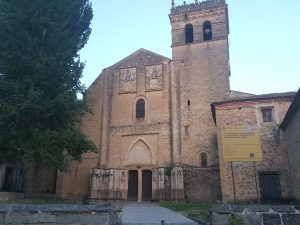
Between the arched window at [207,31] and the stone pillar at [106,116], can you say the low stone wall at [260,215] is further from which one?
the arched window at [207,31]

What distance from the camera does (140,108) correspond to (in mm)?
26469

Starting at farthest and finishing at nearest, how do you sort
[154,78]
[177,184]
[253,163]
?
[154,78]
[177,184]
[253,163]

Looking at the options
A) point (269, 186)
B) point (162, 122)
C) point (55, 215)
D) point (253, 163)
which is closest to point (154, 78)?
point (162, 122)

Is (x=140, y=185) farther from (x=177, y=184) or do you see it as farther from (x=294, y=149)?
(x=294, y=149)

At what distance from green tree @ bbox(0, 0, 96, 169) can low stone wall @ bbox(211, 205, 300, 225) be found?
11.5 m

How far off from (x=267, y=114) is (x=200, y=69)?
32.0 ft

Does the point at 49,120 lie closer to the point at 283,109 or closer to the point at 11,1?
the point at 11,1

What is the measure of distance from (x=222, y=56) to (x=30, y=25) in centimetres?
1584

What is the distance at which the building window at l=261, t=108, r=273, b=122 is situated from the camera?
17625mm

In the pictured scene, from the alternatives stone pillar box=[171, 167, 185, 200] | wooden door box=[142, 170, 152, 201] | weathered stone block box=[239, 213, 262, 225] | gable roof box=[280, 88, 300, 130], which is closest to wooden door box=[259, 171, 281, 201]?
gable roof box=[280, 88, 300, 130]

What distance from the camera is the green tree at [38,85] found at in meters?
15.7

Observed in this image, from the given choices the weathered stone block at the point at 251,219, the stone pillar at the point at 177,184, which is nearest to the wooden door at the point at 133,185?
the stone pillar at the point at 177,184

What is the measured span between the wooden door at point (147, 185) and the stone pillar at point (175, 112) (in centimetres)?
245

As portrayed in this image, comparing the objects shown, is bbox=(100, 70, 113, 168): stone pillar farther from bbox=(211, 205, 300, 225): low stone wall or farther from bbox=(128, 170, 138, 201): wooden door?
bbox=(211, 205, 300, 225): low stone wall
